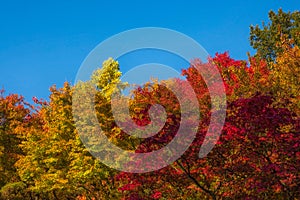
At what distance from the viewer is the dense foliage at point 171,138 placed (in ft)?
49.5

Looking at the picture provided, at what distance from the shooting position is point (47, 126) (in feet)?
107

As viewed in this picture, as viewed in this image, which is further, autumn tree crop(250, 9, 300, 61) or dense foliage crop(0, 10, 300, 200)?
autumn tree crop(250, 9, 300, 61)

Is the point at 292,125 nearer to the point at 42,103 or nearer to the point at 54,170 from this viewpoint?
the point at 54,170

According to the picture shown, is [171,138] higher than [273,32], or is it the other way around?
[273,32]

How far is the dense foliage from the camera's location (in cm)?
1508

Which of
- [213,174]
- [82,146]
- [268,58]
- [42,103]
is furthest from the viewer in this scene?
[268,58]

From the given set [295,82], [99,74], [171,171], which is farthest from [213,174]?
[99,74]

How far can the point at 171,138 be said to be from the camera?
54.2 ft

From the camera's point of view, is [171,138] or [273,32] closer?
[171,138]

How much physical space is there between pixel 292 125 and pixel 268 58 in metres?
43.9

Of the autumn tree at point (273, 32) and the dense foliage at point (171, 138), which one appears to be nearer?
the dense foliage at point (171, 138)

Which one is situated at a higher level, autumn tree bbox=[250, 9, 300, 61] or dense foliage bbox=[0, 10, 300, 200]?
autumn tree bbox=[250, 9, 300, 61]

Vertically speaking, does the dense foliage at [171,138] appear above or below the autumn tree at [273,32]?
below

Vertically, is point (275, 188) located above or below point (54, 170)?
below
